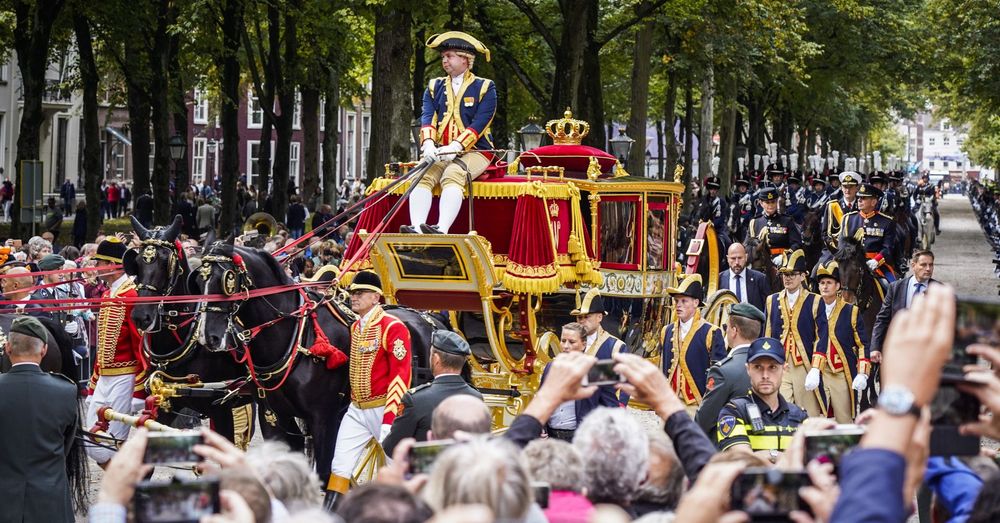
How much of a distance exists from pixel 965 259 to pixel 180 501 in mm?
40490

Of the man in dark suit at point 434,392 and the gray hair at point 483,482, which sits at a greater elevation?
the gray hair at point 483,482

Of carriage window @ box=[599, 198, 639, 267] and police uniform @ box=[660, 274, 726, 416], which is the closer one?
police uniform @ box=[660, 274, 726, 416]

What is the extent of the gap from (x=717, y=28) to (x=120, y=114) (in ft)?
149

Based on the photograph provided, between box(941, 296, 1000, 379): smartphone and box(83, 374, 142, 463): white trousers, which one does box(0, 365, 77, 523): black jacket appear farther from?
box(941, 296, 1000, 379): smartphone

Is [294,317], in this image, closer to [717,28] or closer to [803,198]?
[803,198]

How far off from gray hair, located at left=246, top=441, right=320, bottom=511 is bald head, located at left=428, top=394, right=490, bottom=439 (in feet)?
2.37

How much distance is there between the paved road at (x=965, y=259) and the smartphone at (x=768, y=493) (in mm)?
25437

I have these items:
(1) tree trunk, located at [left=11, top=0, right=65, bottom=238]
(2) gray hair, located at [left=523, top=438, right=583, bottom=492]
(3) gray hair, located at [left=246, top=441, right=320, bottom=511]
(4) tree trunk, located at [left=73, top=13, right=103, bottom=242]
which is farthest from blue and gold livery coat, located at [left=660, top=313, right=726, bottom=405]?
(4) tree trunk, located at [left=73, top=13, right=103, bottom=242]

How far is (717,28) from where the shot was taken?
1291 inches

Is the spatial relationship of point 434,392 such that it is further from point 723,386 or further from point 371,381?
point 723,386

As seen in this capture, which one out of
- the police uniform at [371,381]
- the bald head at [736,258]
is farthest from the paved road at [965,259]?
the police uniform at [371,381]

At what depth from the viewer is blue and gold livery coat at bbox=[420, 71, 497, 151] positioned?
13.3 metres

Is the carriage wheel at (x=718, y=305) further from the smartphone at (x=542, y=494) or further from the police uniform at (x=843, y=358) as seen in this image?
the smartphone at (x=542, y=494)

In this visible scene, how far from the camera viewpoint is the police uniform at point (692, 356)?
38.1 feet
